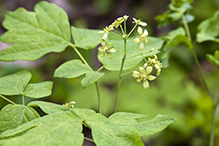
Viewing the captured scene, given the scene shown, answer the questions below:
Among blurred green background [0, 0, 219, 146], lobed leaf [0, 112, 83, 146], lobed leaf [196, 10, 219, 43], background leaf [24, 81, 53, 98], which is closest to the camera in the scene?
lobed leaf [0, 112, 83, 146]

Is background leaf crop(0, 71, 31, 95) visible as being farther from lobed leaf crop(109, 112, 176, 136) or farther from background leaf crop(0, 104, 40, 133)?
lobed leaf crop(109, 112, 176, 136)

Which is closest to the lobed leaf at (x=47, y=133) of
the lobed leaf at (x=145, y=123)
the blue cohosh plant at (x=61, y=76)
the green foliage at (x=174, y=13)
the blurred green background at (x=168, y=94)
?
the blue cohosh plant at (x=61, y=76)

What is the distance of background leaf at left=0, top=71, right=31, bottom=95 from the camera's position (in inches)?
24.0

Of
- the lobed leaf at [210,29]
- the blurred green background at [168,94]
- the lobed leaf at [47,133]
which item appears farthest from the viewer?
the blurred green background at [168,94]

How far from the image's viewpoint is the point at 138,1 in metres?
3.27

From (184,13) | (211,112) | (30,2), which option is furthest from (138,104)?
(30,2)

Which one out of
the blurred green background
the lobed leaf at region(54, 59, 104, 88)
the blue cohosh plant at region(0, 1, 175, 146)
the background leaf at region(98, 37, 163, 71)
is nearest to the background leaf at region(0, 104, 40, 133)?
the blue cohosh plant at region(0, 1, 175, 146)

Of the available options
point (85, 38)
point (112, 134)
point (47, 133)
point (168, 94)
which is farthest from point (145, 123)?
point (168, 94)

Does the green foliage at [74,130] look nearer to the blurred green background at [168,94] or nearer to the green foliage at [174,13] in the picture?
the green foliage at [174,13]

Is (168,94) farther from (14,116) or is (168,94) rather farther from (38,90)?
(14,116)

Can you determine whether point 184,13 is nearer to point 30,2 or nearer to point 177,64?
point 177,64

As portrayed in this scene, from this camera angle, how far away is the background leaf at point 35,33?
72 centimetres

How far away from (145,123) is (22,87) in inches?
14.2

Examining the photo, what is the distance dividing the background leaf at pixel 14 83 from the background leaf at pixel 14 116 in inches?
3.3
